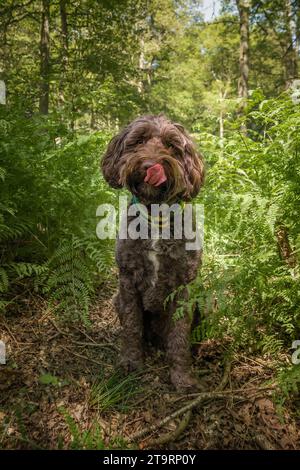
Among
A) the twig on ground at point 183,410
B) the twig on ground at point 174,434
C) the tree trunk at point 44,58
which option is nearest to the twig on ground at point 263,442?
the twig on ground at point 183,410

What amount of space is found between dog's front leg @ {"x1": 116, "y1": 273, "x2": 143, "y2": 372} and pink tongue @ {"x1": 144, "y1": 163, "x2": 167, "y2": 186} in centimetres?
88

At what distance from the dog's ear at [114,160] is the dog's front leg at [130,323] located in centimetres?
83

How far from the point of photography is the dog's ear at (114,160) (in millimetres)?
3135

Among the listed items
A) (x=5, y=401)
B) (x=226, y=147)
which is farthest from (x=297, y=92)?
(x=5, y=401)

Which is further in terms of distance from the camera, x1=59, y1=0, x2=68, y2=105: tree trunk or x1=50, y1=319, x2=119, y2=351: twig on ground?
x1=59, y1=0, x2=68, y2=105: tree trunk

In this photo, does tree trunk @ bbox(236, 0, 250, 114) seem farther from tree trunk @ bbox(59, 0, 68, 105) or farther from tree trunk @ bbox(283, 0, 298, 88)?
tree trunk @ bbox(59, 0, 68, 105)

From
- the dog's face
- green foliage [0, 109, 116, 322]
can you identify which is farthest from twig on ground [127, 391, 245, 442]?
the dog's face

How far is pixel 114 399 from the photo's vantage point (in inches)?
106

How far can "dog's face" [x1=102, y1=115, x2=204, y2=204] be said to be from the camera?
2764mm

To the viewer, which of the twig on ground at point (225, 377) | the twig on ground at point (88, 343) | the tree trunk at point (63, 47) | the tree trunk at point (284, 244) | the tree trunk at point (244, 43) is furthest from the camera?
the tree trunk at point (244, 43)

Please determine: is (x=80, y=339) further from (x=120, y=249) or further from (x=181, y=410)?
(x=181, y=410)

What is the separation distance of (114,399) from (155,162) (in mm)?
1799

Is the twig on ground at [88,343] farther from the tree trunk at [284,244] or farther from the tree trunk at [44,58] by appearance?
the tree trunk at [44,58]

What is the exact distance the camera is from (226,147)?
372cm
